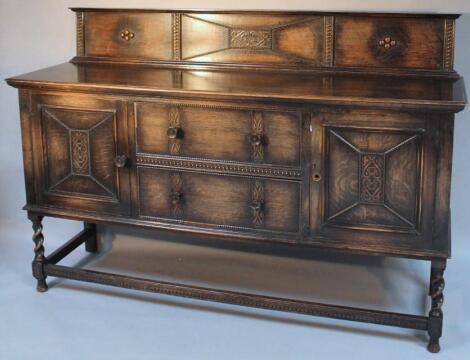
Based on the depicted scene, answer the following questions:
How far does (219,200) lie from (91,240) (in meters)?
1.00

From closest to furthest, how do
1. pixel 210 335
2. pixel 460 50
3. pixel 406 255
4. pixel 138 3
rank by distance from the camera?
pixel 406 255 → pixel 210 335 → pixel 460 50 → pixel 138 3

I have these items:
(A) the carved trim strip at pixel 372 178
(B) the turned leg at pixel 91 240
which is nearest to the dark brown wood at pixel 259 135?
(A) the carved trim strip at pixel 372 178

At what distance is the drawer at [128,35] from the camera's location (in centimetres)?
328

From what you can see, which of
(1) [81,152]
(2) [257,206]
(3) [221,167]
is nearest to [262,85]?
(3) [221,167]

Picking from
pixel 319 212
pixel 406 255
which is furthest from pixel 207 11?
pixel 406 255

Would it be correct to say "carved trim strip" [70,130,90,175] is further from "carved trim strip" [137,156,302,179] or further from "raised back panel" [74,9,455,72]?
"raised back panel" [74,9,455,72]

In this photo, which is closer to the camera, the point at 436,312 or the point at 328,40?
the point at 436,312

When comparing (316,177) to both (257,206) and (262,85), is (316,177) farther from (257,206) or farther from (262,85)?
(262,85)

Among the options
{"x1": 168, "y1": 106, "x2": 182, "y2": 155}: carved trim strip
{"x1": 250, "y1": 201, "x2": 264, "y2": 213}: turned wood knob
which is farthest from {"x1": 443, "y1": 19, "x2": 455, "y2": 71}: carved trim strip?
{"x1": 168, "y1": 106, "x2": 182, "y2": 155}: carved trim strip

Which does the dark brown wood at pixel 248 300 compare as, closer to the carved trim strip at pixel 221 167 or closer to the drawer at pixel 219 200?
the drawer at pixel 219 200

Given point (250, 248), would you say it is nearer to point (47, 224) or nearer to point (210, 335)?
point (210, 335)

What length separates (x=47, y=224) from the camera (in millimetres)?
3830

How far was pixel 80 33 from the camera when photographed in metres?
3.40

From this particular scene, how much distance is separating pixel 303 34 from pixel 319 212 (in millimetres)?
762
